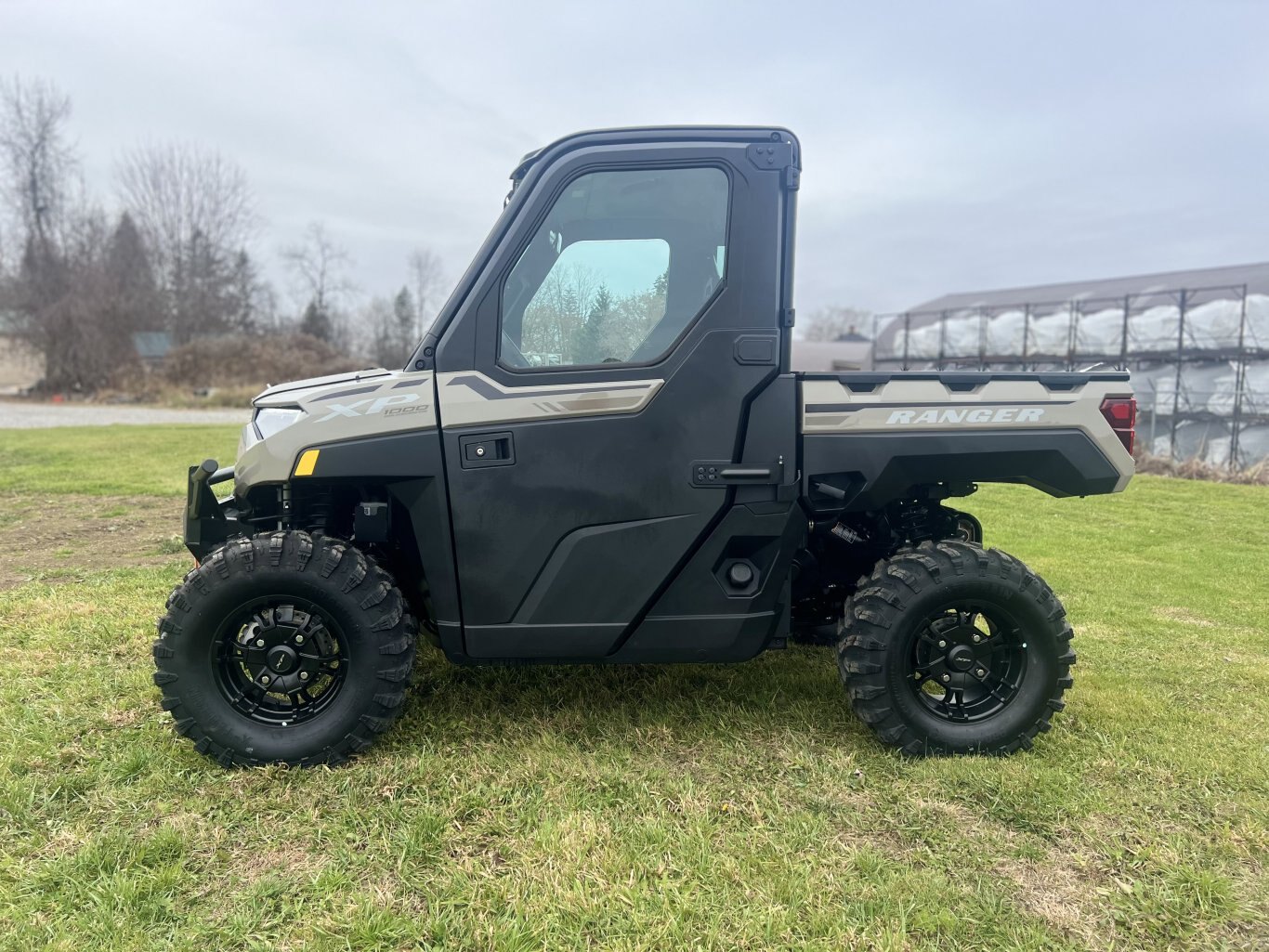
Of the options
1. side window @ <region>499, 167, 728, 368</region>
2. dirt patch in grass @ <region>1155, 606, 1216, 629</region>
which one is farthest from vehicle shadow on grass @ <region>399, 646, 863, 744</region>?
dirt patch in grass @ <region>1155, 606, 1216, 629</region>

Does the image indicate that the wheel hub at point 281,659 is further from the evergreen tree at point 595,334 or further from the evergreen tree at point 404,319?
the evergreen tree at point 404,319

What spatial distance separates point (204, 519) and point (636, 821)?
2216 millimetres

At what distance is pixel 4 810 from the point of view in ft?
8.33

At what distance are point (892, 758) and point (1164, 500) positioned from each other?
370 inches

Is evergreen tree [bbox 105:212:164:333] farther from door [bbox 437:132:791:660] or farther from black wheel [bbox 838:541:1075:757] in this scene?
black wheel [bbox 838:541:1075:757]

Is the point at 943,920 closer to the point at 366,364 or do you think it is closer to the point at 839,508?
the point at 839,508

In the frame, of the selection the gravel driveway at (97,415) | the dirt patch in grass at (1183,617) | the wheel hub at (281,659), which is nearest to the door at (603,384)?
the wheel hub at (281,659)

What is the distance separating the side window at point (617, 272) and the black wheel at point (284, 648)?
3.35 feet

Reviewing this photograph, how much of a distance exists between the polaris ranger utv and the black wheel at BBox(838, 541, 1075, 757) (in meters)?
0.01

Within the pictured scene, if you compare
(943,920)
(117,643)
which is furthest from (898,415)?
(117,643)

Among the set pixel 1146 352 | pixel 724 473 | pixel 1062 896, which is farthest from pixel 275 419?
pixel 1146 352

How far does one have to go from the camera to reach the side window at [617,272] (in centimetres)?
284

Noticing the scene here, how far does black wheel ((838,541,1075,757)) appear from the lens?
297 cm

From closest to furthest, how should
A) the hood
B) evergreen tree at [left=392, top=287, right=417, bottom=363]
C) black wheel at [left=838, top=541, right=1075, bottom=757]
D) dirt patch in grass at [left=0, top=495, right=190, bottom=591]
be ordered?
1. black wheel at [left=838, top=541, right=1075, bottom=757]
2. the hood
3. dirt patch in grass at [left=0, top=495, right=190, bottom=591]
4. evergreen tree at [left=392, top=287, right=417, bottom=363]
